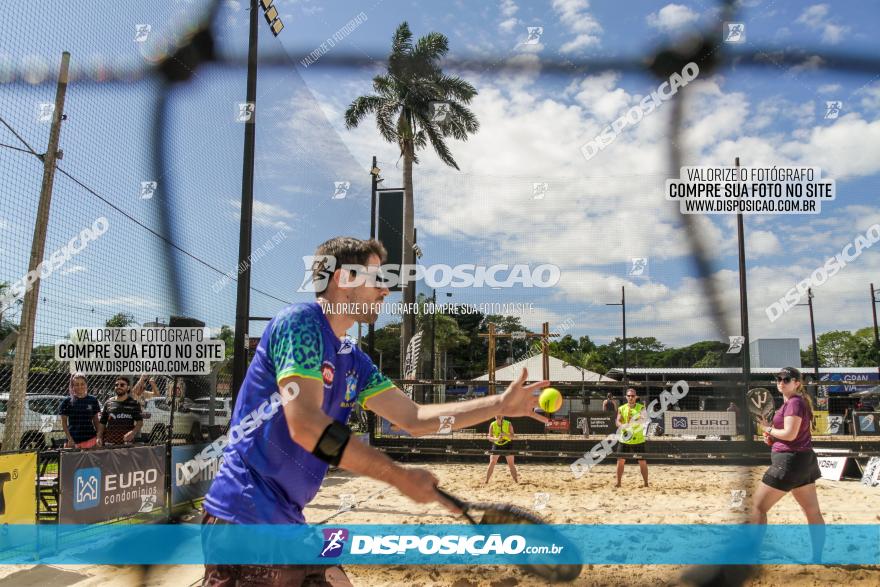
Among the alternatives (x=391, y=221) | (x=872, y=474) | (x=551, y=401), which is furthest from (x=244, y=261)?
(x=872, y=474)

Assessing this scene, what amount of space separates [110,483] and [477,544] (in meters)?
4.19

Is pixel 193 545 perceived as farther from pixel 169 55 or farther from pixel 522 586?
pixel 169 55

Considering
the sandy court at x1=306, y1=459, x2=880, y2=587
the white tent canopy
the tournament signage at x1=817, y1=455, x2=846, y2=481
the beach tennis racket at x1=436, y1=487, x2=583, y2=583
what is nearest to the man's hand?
the beach tennis racket at x1=436, y1=487, x2=583, y2=583

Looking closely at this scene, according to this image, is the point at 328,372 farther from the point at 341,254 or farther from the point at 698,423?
the point at 698,423

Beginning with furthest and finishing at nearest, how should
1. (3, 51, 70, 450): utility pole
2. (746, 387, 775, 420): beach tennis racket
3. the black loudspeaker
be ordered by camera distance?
the black loudspeaker, (746, 387, 775, 420): beach tennis racket, (3, 51, 70, 450): utility pole

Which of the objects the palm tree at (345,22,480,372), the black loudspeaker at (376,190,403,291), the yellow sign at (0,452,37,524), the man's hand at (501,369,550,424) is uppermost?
the palm tree at (345,22,480,372)

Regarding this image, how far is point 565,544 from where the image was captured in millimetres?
2793

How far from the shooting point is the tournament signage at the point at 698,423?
13609 millimetres

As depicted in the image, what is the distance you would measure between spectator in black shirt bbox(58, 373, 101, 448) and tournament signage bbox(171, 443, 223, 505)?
3.97ft

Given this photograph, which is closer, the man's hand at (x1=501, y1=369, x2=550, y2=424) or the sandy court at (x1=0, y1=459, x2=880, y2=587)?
the man's hand at (x1=501, y1=369, x2=550, y2=424)

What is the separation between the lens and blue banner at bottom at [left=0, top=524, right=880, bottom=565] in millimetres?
5340

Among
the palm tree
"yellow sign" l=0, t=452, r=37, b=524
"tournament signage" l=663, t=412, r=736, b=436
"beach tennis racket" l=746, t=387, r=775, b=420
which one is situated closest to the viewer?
"yellow sign" l=0, t=452, r=37, b=524

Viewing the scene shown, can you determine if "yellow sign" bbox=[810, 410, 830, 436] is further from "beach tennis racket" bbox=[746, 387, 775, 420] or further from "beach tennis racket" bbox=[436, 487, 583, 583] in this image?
"beach tennis racket" bbox=[436, 487, 583, 583]

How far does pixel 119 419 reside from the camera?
7809 mm
